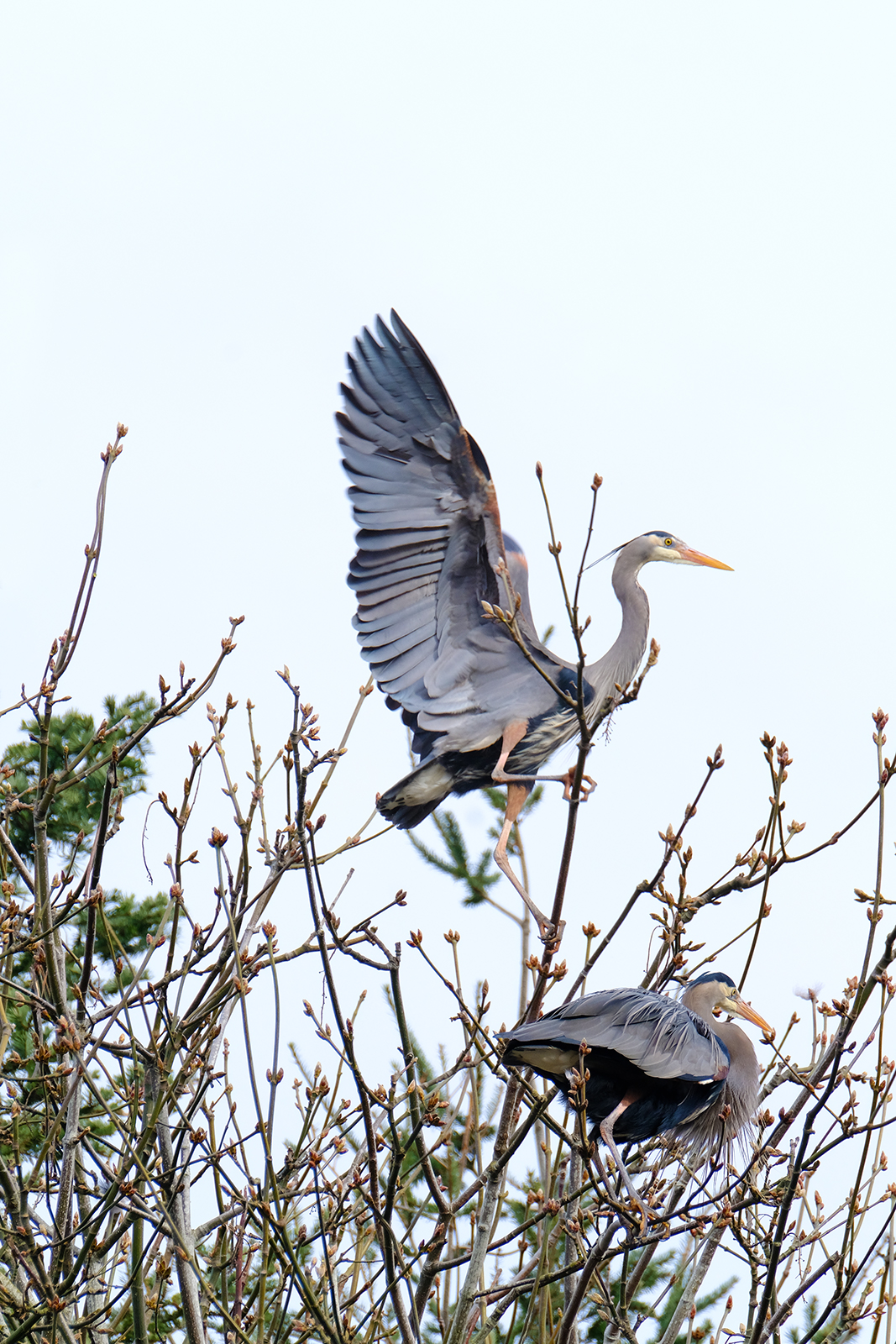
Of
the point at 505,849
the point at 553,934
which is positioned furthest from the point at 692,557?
the point at 553,934

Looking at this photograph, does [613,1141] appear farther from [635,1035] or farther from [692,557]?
[692,557]

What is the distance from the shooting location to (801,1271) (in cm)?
405

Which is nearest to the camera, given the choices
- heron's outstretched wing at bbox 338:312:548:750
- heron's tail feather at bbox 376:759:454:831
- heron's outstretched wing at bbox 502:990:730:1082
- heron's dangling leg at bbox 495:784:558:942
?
heron's outstretched wing at bbox 502:990:730:1082

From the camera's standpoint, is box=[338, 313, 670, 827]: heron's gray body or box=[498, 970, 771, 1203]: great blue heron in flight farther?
box=[338, 313, 670, 827]: heron's gray body

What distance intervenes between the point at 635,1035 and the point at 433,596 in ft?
7.36

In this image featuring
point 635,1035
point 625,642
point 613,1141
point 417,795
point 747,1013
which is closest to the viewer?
point 635,1035

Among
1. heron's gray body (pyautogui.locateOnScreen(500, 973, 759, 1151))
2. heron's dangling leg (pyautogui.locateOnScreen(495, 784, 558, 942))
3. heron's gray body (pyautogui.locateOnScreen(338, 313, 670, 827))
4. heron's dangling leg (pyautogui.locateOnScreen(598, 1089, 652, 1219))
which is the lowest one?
heron's dangling leg (pyautogui.locateOnScreen(598, 1089, 652, 1219))

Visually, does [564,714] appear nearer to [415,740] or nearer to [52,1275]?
[415,740]

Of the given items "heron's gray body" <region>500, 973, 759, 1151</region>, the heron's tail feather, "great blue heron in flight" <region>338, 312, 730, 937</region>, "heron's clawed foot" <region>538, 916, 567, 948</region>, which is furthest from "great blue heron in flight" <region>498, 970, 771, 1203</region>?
the heron's tail feather

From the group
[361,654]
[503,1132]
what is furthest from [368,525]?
[503,1132]

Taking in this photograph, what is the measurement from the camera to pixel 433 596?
5520 mm

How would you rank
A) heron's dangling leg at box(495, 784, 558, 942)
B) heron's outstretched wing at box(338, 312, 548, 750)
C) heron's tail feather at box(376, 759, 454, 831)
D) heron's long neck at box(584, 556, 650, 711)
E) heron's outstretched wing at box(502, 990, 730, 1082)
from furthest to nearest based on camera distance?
heron's long neck at box(584, 556, 650, 711) < heron's tail feather at box(376, 759, 454, 831) < heron's outstretched wing at box(338, 312, 548, 750) < heron's dangling leg at box(495, 784, 558, 942) < heron's outstretched wing at box(502, 990, 730, 1082)

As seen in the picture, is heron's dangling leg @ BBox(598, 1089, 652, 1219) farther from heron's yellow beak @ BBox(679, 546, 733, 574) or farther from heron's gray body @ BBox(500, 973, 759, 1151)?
heron's yellow beak @ BBox(679, 546, 733, 574)

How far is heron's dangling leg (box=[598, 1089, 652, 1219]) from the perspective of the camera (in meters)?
3.14
